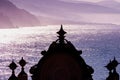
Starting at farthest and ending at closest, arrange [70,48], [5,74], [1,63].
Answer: [1,63], [5,74], [70,48]

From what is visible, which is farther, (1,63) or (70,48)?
(1,63)

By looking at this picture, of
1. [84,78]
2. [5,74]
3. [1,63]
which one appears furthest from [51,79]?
[1,63]

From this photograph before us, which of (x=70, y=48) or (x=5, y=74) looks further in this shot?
(x=5, y=74)

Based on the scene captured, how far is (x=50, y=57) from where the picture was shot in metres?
17.2

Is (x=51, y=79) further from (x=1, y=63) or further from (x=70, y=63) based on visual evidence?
(x=1, y=63)

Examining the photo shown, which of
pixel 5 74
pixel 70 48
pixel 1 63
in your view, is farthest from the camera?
pixel 1 63

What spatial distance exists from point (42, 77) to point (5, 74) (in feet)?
444

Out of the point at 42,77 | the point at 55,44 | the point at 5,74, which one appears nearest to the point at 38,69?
the point at 42,77

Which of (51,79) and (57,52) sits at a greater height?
(57,52)

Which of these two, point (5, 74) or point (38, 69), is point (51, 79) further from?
point (5, 74)

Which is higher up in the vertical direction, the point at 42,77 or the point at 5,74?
the point at 42,77

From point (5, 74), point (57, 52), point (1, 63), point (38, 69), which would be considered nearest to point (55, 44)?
point (57, 52)

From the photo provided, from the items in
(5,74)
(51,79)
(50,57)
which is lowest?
(5,74)

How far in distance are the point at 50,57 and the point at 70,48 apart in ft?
3.69
